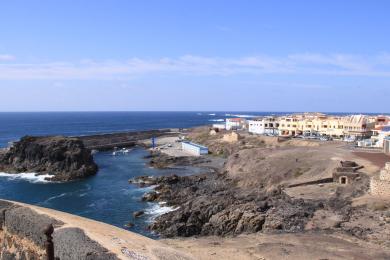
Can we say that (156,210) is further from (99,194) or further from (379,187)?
(379,187)

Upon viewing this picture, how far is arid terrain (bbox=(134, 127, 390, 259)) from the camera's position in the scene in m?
28.5

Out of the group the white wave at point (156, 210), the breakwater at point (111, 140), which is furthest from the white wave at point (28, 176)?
the breakwater at point (111, 140)

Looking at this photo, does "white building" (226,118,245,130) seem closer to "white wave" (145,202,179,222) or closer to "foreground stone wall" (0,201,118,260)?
"white wave" (145,202,179,222)

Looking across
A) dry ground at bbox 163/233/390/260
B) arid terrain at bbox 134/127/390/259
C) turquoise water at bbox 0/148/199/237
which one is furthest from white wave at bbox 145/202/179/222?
dry ground at bbox 163/233/390/260

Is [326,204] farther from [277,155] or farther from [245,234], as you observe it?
[277,155]

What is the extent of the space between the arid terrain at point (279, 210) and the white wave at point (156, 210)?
145cm

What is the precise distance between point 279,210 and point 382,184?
31.9ft

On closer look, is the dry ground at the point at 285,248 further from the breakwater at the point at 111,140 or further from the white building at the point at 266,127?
the breakwater at the point at 111,140

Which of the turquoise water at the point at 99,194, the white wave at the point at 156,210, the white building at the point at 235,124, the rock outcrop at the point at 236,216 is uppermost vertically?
the white building at the point at 235,124

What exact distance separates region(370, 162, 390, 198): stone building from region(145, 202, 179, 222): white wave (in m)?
19.5

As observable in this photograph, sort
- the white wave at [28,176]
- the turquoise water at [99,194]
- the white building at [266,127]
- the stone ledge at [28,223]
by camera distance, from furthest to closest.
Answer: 1. the white building at [266,127]
2. the white wave at [28,176]
3. the turquoise water at [99,194]
4. the stone ledge at [28,223]

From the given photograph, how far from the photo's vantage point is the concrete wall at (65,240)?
48.7ft

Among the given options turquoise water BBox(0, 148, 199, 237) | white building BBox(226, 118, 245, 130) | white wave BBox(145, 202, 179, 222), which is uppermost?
white building BBox(226, 118, 245, 130)

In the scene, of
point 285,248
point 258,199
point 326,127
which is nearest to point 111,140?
point 326,127
